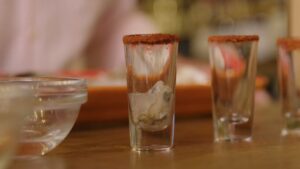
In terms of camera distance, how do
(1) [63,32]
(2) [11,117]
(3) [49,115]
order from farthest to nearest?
(1) [63,32] < (3) [49,115] < (2) [11,117]

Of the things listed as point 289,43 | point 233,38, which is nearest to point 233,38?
point 233,38

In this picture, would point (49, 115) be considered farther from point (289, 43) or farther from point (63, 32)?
point (63, 32)

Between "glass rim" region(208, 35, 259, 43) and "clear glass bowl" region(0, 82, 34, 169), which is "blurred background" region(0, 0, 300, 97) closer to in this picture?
"glass rim" region(208, 35, 259, 43)

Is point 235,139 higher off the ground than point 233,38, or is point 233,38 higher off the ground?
point 233,38

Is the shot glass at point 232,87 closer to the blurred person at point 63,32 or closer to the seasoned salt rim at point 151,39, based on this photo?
the seasoned salt rim at point 151,39

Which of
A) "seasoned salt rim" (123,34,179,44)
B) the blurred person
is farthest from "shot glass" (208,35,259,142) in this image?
the blurred person

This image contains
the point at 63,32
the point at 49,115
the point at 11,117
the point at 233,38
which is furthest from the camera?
the point at 63,32

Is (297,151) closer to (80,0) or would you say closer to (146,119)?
(146,119)
